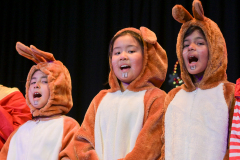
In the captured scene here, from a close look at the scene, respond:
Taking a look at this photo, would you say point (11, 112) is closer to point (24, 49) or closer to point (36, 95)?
point (36, 95)

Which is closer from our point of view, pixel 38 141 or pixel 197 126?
pixel 197 126

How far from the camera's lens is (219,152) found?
5.47ft

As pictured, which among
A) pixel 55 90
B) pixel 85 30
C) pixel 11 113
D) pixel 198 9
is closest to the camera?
pixel 198 9

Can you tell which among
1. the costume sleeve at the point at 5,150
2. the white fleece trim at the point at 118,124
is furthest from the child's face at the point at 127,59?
the costume sleeve at the point at 5,150

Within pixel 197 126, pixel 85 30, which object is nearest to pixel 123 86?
pixel 197 126

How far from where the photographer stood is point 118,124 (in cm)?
204

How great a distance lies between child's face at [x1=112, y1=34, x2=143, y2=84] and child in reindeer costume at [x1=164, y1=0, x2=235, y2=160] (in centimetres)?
32

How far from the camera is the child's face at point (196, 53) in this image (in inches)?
74.0

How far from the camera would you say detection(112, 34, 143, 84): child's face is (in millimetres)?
2160

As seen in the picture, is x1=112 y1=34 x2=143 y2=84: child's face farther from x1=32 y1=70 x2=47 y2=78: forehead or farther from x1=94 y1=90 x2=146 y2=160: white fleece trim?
x1=32 y1=70 x2=47 y2=78: forehead

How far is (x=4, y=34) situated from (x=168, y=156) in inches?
140

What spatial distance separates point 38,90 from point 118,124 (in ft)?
3.02

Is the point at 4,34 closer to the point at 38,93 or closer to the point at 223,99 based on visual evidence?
the point at 38,93

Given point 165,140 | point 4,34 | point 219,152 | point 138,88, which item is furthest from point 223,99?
point 4,34
